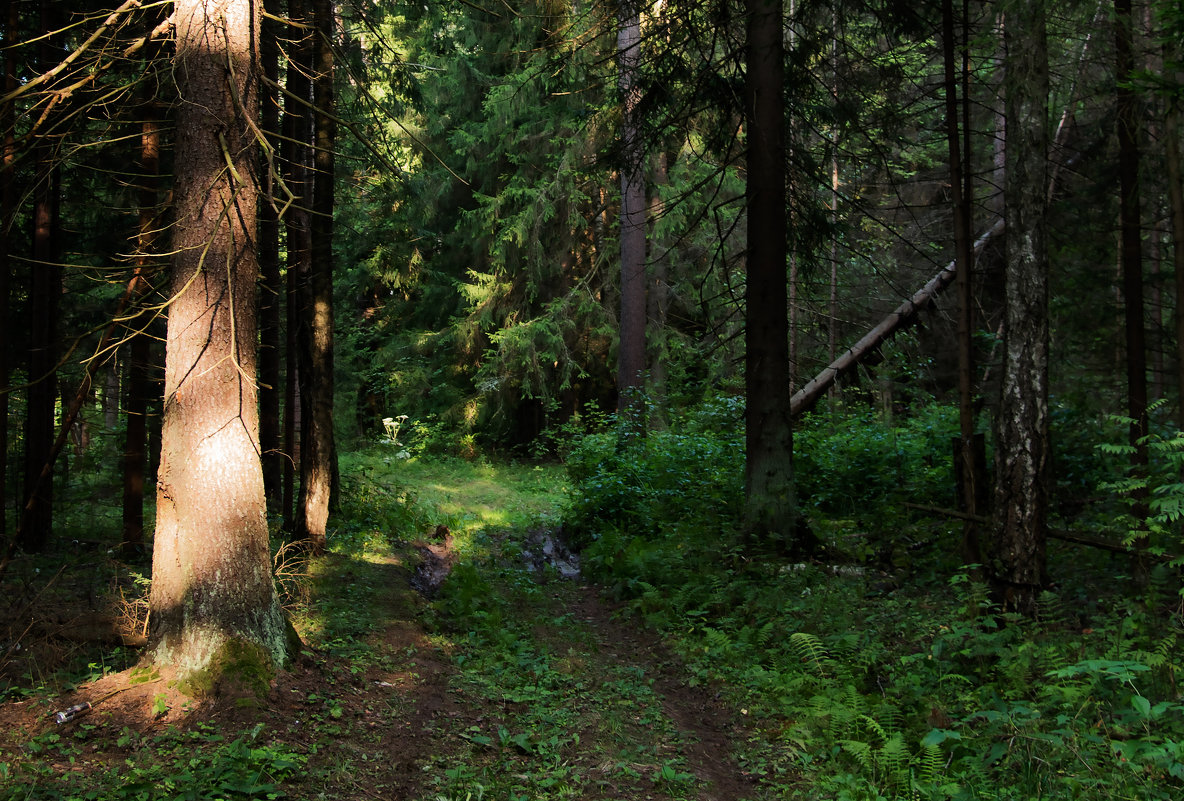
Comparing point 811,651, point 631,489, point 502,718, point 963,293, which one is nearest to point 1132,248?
point 963,293

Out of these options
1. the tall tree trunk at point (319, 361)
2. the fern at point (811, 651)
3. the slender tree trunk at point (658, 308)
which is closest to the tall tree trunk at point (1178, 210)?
the fern at point (811, 651)

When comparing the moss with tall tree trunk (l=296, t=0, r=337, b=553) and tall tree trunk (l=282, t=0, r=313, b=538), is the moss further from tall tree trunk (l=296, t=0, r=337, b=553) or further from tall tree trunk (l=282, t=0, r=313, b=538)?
tall tree trunk (l=296, t=0, r=337, b=553)

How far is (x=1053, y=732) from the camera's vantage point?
4266 mm

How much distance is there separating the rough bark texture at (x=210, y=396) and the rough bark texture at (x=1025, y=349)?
5903mm

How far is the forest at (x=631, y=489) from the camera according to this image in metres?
4.64

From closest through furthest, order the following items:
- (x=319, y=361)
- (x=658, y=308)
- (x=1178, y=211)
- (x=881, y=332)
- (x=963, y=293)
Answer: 1. (x=1178, y=211)
2. (x=963, y=293)
3. (x=319, y=361)
4. (x=881, y=332)
5. (x=658, y=308)

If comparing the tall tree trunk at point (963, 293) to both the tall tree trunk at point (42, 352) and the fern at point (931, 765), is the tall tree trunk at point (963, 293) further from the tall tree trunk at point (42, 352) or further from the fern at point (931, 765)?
the tall tree trunk at point (42, 352)

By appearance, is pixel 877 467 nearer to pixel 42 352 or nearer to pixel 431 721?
pixel 431 721

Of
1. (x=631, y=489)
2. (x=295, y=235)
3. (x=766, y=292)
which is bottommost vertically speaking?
Result: (x=631, y=489)

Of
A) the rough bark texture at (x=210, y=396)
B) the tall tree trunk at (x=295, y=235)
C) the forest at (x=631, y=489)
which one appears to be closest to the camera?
the forest at (x=631, y=489)

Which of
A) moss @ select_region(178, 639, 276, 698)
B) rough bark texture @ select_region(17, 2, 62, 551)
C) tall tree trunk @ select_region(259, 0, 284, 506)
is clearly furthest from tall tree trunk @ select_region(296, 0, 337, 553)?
moss @ select_region(178, 639, 276, 698)

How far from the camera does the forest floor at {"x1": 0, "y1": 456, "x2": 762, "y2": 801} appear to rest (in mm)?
4117

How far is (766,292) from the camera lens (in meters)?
9.05

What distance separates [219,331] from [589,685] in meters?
3.98
